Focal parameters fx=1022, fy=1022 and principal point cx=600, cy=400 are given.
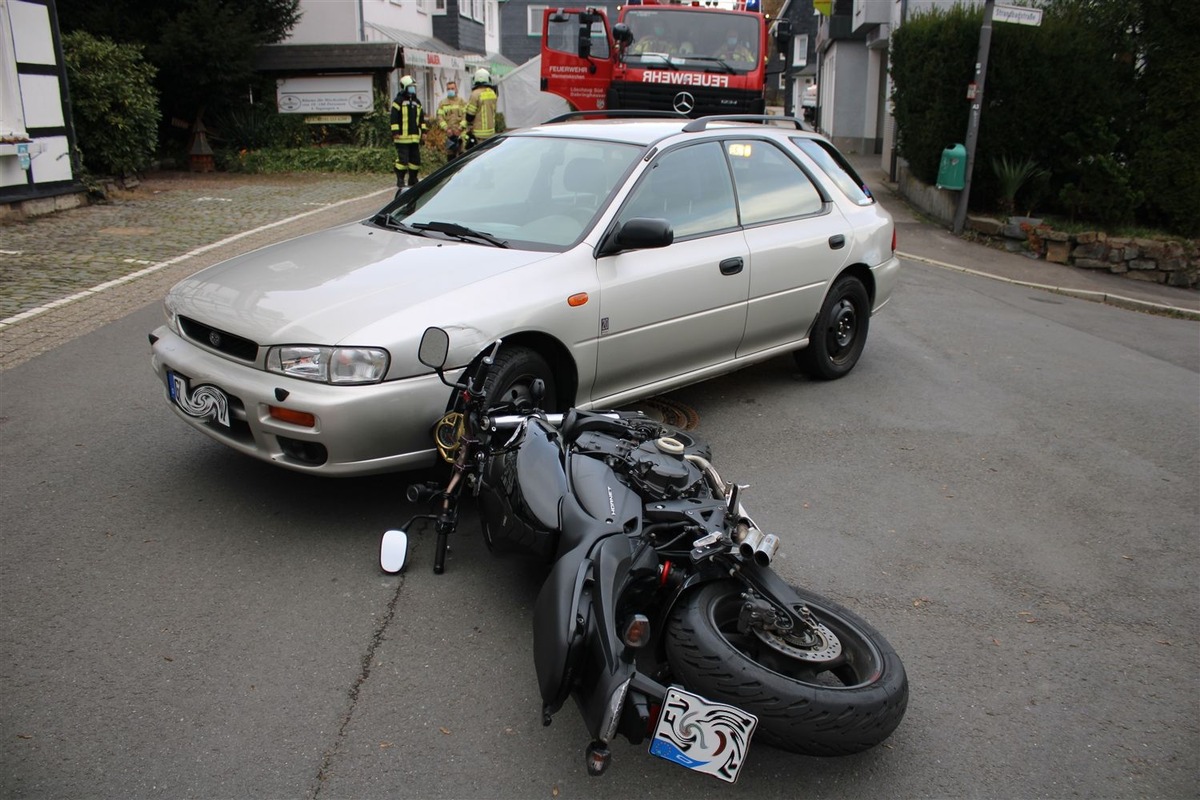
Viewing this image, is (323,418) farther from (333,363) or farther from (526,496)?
(526,496)

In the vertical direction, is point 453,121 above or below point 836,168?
below

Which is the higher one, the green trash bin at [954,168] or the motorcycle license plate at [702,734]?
the green trash bin at [954,168]

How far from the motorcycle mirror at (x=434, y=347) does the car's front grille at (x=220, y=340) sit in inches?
31.0

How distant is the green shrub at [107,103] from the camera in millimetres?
15133

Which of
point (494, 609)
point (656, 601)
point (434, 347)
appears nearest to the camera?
point (656, 601)

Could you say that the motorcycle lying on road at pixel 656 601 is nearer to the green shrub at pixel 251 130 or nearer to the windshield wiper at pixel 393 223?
the windshield wiper at pixel 393 223

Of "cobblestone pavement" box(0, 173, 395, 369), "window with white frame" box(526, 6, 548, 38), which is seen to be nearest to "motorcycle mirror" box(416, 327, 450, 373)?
"cobblestone pavement" box(0, 173, 395, 369)

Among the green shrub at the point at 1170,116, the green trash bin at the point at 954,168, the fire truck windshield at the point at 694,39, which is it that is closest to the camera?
the green shrub at the point at 1170,116

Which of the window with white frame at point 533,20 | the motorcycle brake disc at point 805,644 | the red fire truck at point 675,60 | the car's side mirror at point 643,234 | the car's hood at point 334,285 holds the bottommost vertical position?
the motorcycle brake disc at point 805,644

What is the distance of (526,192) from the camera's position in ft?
18.5

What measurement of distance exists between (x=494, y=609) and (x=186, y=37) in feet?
61.5

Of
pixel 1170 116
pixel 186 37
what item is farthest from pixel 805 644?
pixel 186 37

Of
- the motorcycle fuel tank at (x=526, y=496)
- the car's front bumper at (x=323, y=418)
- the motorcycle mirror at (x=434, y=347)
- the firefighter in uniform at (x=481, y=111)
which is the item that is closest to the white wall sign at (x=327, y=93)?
the firefighter in uniform at (x=481, y=111)

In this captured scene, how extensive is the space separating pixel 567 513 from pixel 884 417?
360 cm
